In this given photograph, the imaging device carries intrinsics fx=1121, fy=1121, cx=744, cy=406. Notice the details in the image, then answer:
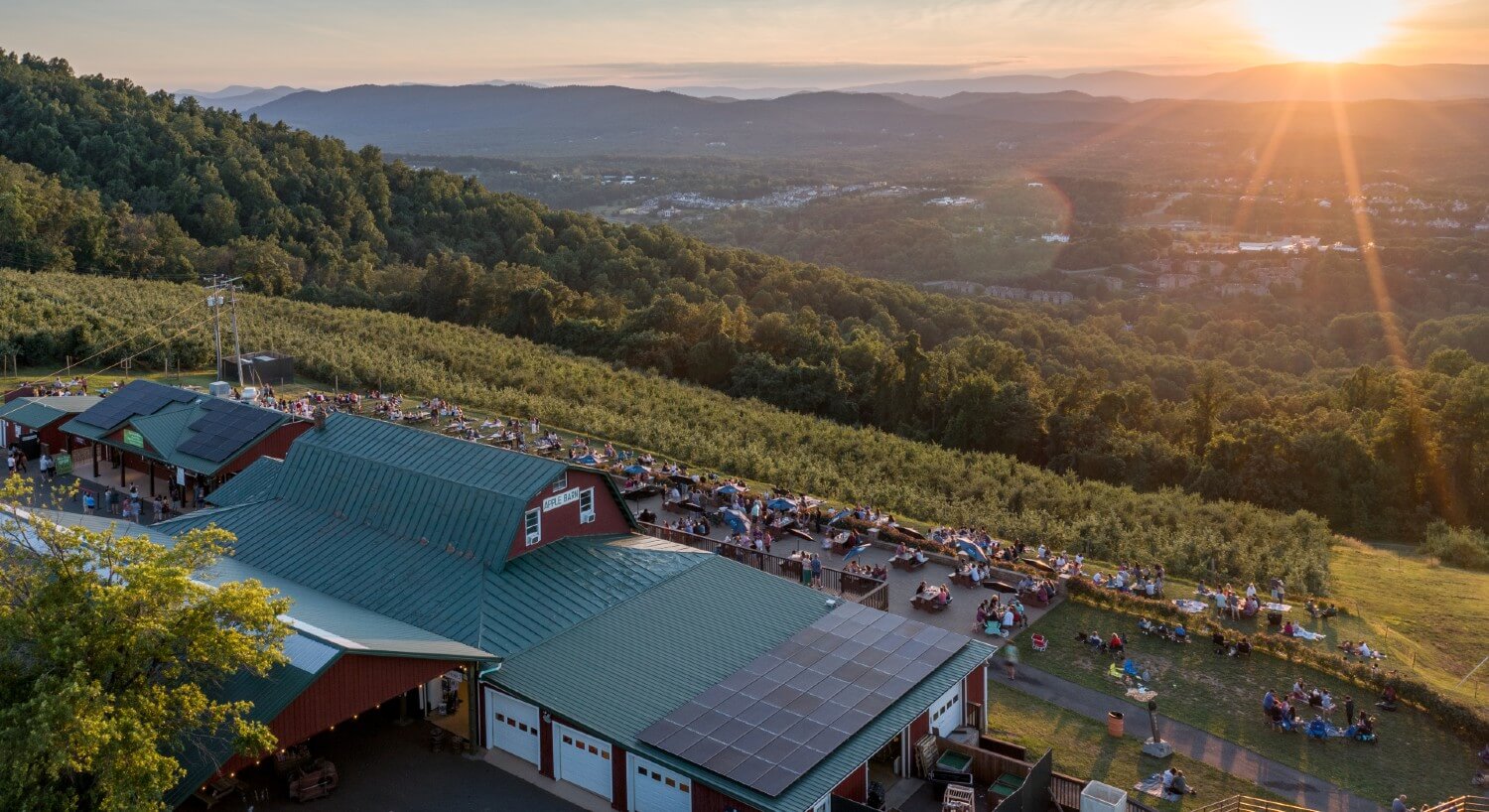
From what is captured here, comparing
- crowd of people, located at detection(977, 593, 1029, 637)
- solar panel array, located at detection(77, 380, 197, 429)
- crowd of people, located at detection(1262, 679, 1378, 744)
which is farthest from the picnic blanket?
solar panel array, located at detection(77, 380, 197, 429)

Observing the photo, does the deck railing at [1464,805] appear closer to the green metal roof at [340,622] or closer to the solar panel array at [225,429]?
the green metal roof at [340,622]

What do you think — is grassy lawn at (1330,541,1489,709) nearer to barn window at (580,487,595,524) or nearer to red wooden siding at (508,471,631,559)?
red wooden siding at (508,471,631,559)

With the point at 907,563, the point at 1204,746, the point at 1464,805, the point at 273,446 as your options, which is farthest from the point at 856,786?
the point at 273,446

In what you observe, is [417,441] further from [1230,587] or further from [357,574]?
[1230,587]

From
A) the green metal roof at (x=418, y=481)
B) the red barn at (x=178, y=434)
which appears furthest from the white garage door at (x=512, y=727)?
the red barn at (x=178, y=434)

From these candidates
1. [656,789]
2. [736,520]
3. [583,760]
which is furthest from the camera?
[736,520]

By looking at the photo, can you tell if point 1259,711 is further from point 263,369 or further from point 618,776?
point 263,369

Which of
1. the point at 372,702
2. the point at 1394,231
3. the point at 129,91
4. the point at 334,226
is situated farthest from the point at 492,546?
the point at 1394,231
